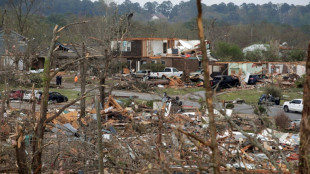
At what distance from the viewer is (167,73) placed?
132 ft

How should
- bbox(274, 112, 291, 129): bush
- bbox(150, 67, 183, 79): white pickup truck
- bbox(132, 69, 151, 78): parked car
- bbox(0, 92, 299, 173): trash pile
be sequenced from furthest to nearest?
bbox(150, 67, 183, 79): white pickup truck → bbox(132, 69, 151, 78): parked car → bbox(274, 112, 291, 129): bush → bbox(0, 92, 299, 173): trash pile

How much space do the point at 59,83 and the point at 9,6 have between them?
1864 centimetres

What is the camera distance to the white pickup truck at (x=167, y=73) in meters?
39.5

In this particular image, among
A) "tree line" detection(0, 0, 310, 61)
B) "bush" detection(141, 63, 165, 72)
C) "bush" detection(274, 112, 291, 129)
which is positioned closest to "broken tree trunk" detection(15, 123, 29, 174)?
"bush" detection(274, 112, 291, 129)

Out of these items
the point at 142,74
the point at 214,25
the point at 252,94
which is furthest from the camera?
the point at 214,25

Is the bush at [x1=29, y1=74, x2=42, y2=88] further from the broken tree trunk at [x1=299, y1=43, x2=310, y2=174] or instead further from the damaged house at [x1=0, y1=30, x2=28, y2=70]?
the broken tree trunk at [x1=299, y1=43, x2=310, y2=174]

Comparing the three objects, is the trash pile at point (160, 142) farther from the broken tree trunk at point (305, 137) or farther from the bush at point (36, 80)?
the bush at point (36, 80)

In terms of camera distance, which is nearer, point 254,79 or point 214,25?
point 254,79

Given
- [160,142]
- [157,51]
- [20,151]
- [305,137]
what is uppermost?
[157,51]

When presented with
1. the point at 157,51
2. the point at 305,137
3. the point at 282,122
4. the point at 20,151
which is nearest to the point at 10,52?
the point at 282,122

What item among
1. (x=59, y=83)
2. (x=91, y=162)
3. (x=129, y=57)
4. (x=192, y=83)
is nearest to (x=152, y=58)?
(x=129, y=57)

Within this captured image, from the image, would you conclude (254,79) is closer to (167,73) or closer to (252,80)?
(252,80)

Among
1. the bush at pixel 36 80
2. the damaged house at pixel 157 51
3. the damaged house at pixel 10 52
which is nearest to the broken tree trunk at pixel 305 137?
the damaged house at pixel 10 52

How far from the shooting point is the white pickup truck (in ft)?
129
